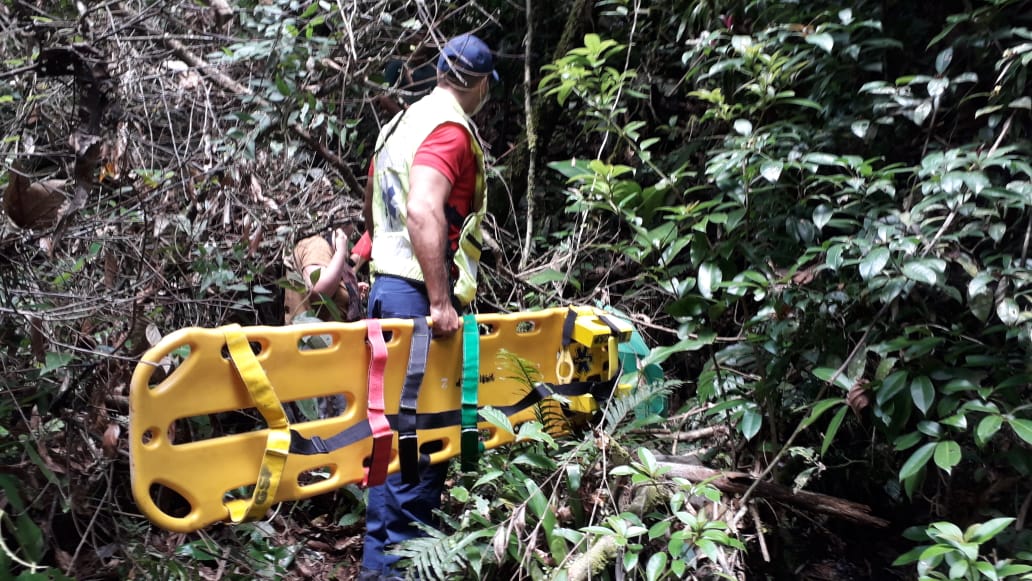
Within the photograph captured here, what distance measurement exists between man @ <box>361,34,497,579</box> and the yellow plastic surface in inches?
8.3

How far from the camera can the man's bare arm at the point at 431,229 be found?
9.25 feet

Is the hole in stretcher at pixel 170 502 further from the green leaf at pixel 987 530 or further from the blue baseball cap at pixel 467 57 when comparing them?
the green leaf at pixel 987 530

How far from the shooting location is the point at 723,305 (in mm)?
2750

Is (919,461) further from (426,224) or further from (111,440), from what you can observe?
(111,440)

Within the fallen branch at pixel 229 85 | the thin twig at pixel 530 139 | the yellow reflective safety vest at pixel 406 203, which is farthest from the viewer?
the thin twig at pixel 530 139

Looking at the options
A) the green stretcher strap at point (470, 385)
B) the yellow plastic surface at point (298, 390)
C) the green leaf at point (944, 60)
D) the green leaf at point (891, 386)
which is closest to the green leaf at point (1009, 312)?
the green leaf at point (891, 386)

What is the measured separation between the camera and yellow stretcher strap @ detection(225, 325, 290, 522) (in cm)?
217

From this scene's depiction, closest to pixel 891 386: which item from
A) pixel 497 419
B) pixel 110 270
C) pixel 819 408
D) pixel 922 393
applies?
pixel 922 393

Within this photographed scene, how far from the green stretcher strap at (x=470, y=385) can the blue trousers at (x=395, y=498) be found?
0.21 meters

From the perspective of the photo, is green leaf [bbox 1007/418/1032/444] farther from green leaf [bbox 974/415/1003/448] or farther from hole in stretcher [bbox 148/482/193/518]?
hole in stretcher [bbox 148/482/193/518]

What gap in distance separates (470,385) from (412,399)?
0.83 ft

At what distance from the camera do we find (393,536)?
288 cm

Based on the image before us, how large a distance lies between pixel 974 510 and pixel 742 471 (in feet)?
2.69

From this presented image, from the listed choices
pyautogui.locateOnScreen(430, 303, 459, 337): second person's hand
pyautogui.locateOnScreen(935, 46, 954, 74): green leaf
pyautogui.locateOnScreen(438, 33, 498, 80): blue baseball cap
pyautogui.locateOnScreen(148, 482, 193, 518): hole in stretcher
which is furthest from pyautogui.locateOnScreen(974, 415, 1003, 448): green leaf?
pyautogui.locateOnScreen(148, 482, 193, 518): hole in stretcher
